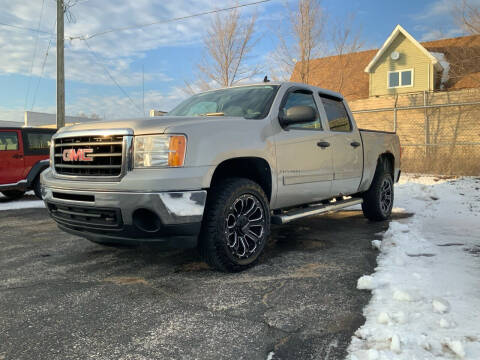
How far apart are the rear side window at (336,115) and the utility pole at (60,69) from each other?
11.1 meters

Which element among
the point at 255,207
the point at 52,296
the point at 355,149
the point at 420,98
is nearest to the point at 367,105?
the point at 420,98

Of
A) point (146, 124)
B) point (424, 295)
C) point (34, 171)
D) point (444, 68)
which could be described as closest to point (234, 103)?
point (146, 124)

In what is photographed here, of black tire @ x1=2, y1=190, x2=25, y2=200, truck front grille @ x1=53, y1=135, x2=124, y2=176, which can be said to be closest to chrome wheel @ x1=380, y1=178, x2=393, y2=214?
truck front grille @ x1=53, y1=135, x2=124, y2=176

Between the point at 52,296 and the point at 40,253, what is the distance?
1.65m

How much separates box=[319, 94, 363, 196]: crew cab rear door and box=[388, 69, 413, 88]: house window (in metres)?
20.1

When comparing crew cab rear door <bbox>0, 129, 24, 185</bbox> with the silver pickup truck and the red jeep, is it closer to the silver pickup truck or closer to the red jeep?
the red jeep

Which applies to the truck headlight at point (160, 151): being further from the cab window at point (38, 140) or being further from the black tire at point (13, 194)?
the black tire at point (13, 194)

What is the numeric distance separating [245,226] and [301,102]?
6.27 ft

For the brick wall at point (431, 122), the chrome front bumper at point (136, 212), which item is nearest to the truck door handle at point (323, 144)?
the chrome front bumper at point (136, 212)

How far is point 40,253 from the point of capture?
4496 mm

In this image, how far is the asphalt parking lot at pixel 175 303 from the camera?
2248 mm

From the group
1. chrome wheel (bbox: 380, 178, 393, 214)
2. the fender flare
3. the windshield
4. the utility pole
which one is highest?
the utility pole

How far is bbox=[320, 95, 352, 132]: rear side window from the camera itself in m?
5.16

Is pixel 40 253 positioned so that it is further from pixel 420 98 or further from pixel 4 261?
pixel 420 98
